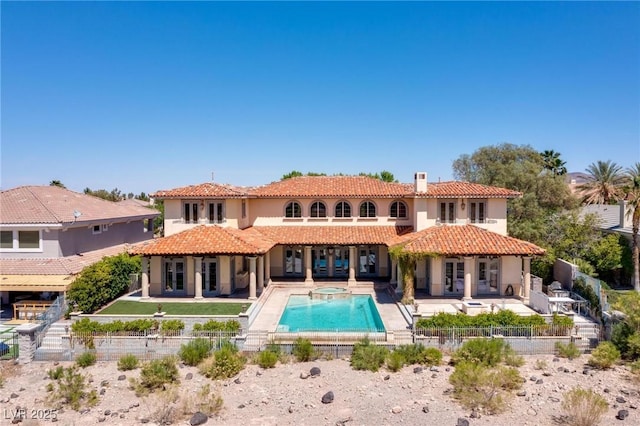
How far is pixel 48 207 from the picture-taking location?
32344 millimetres

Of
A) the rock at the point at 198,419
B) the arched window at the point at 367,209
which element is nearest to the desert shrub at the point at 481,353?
the rock at the point at 198,419

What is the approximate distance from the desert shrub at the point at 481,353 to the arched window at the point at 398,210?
738 inches

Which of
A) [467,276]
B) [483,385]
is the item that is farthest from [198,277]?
[483,385]

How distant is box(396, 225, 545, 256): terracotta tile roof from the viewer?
30.4 metres

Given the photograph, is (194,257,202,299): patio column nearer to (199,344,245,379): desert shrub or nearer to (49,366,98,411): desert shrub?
(199,344,245,379): desert shrub

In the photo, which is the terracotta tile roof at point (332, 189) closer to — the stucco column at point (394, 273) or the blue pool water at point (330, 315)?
the stucco column at point (394, 273)

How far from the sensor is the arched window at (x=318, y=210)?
3953 centimetres

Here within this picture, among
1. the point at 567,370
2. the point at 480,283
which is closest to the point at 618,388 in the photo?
the point at 567,370

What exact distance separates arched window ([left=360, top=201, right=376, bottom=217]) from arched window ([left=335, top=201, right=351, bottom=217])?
1227 millimetres

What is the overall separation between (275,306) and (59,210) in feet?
61.1

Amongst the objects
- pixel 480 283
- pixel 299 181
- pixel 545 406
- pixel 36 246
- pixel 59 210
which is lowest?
pixel 545 406

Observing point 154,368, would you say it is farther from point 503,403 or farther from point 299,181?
point 299,181

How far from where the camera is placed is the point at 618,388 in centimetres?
1867

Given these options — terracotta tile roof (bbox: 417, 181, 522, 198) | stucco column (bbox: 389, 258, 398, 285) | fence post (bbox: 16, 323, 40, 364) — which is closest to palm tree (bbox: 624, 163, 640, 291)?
terracotta tile roof (bbox: 417, 181, 522, 198)
